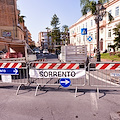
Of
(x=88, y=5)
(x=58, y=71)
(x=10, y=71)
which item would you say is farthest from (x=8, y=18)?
(x=58, y=71)

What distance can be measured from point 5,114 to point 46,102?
4.39 ft

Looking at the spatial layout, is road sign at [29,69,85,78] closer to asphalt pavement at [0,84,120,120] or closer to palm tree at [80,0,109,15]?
asphalt pavement at [0,84,120,120]

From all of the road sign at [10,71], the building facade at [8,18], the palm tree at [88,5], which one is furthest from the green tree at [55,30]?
the road sign at [10,71]

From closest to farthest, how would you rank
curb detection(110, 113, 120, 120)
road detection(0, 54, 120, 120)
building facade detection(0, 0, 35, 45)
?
curb detection(110, 113, 120, 120) < road detection(0, 54, 120, 120) < building facade detection(0, 0, 35, 45)

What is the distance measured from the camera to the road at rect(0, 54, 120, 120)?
9.97 ft

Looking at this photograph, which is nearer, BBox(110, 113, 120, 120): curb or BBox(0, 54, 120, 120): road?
BBox(110, 113, 120, 120): curb

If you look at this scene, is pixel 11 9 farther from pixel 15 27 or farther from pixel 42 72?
pixel 42 72

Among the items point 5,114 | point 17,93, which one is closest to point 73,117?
point 5,114

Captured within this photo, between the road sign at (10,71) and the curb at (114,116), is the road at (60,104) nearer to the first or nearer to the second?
the curb at (114,116)

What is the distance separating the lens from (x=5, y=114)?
318 centimetres

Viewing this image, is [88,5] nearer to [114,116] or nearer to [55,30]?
[114,116]

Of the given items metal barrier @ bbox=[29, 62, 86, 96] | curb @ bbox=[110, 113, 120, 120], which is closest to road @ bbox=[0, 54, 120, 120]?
curb @ bbox=[110, 113, 120, 120]

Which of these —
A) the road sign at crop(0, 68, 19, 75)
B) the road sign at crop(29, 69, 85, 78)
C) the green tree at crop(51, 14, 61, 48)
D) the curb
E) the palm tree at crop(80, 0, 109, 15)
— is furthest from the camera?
the green tree at crop(51, 14, 61, 48)

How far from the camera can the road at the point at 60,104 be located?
304 centimetres
